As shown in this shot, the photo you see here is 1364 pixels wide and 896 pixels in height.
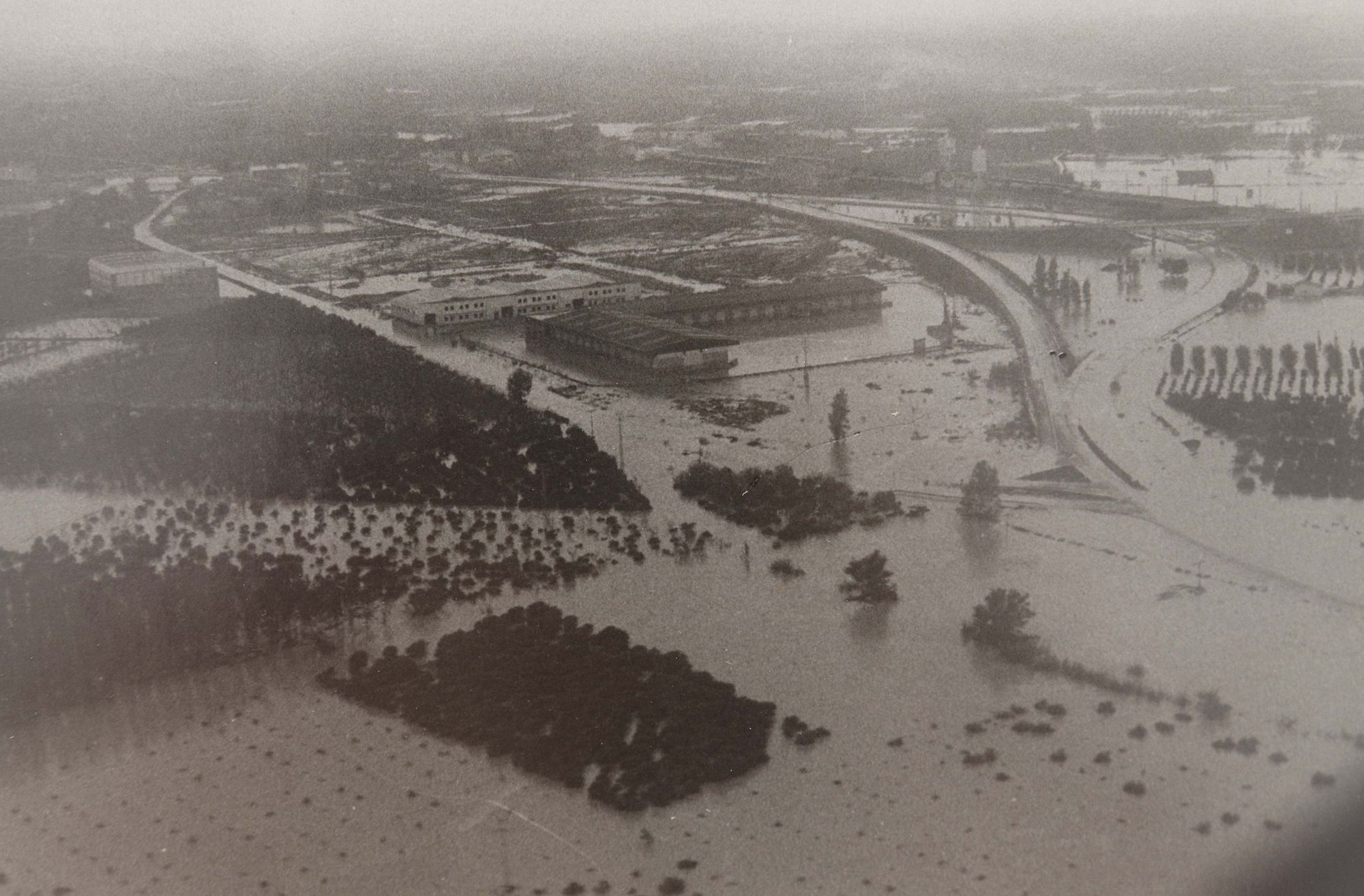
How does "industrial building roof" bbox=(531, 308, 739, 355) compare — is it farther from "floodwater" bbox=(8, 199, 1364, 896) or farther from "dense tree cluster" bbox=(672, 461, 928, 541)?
"floodwater" bbox=(8, 199, 1364, 896)

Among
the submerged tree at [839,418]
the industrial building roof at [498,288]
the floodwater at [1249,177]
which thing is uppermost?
the floodwater at [1249,177]

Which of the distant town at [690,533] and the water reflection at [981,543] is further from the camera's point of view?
the water reflection at [981,543]

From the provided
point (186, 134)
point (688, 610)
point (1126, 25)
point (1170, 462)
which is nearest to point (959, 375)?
point (1170, 462)

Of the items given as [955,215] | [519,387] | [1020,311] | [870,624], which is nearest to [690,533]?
[870,624]

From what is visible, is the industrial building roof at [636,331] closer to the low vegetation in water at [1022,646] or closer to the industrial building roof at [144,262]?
the industrial building roof at [144,262]

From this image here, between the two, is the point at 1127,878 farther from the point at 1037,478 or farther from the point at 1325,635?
the point at 1037,478

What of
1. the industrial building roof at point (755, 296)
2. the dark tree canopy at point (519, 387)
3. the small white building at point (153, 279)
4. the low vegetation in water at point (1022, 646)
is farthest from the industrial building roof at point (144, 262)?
the low vegetation in water at point (1022, 646)
